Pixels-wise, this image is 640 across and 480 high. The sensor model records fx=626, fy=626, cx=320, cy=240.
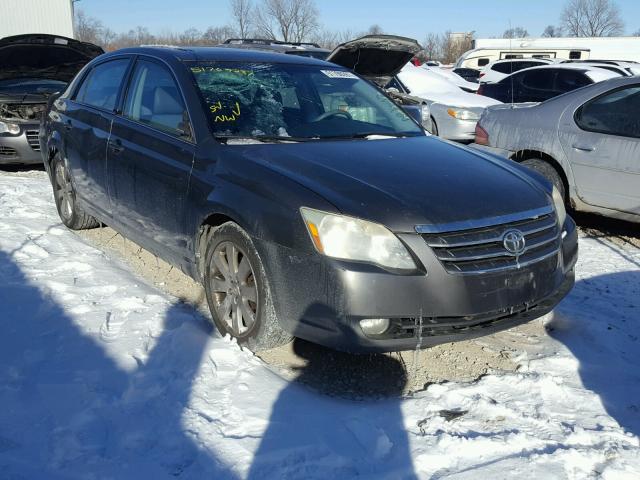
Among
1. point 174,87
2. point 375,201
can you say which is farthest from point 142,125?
point 375,201

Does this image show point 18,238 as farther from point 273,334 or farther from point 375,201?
point 375,201

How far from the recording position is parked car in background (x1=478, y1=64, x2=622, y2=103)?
11898 millimetres

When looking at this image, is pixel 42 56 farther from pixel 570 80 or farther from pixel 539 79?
pixel 570 80

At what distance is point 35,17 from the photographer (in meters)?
25.8

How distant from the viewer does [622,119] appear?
552 cm

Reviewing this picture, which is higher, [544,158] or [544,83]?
[544,83]

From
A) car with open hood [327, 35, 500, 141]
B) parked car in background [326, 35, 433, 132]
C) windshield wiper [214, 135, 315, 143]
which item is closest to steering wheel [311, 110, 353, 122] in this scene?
windshield wiper [214, 135, 315, 143]

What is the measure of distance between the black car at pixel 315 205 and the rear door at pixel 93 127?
0.03 m

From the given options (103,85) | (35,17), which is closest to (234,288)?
(103,85)

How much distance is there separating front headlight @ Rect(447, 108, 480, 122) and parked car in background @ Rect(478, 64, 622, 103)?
206 centimetres

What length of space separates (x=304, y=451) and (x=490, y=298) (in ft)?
3.63

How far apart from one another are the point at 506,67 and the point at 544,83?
346 inches

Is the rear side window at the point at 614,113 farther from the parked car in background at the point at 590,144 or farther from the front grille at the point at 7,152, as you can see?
the front grille at the point at 7,152

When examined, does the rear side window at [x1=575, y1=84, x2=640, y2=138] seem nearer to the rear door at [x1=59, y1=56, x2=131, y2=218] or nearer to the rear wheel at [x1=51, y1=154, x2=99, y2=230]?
the rear door at [x1=59, y1=56, x2=131, y2=218]
